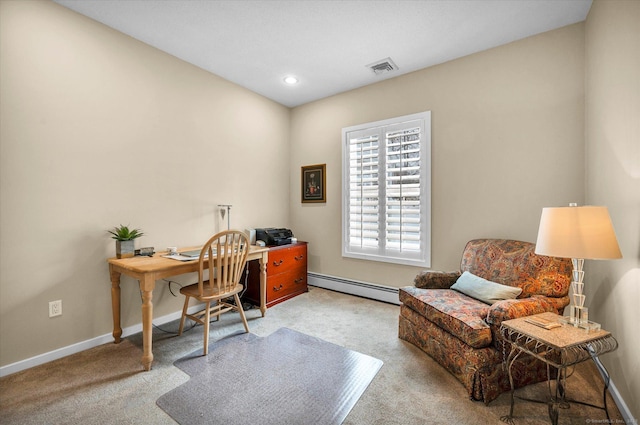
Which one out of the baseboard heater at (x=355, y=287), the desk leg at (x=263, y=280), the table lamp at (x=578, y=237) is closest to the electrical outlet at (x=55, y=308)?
the desk leg at (x=263, y=280)

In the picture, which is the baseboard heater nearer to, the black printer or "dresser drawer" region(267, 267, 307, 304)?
"dresser drawer" region(267, 267, 307, 304)

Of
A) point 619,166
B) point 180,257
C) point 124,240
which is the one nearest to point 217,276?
point 180,257

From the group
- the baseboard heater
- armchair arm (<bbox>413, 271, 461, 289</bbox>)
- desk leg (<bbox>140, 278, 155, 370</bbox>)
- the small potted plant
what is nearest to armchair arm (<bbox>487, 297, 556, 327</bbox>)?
armchair arm (<bbox>413, 271, 461, 289</bbox>)

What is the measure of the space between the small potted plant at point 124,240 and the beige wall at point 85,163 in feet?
0.27

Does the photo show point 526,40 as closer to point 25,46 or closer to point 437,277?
point 437,277

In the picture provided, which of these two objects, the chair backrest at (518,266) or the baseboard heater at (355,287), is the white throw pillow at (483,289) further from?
the baseboard heater at (355,287)

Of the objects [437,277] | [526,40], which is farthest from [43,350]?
[526,40]

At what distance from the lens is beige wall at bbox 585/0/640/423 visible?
1469mm

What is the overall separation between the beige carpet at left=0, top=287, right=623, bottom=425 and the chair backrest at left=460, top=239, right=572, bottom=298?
25.0 inches

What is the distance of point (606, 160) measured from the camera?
74.8 inches

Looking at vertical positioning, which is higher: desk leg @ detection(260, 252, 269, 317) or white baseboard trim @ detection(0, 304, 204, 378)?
desk leg @ detection(260, 252, 269, 317)

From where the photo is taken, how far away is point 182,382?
1.87m

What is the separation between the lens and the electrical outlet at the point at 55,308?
2.13 m

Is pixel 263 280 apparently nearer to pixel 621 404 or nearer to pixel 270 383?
pixel 270 383
